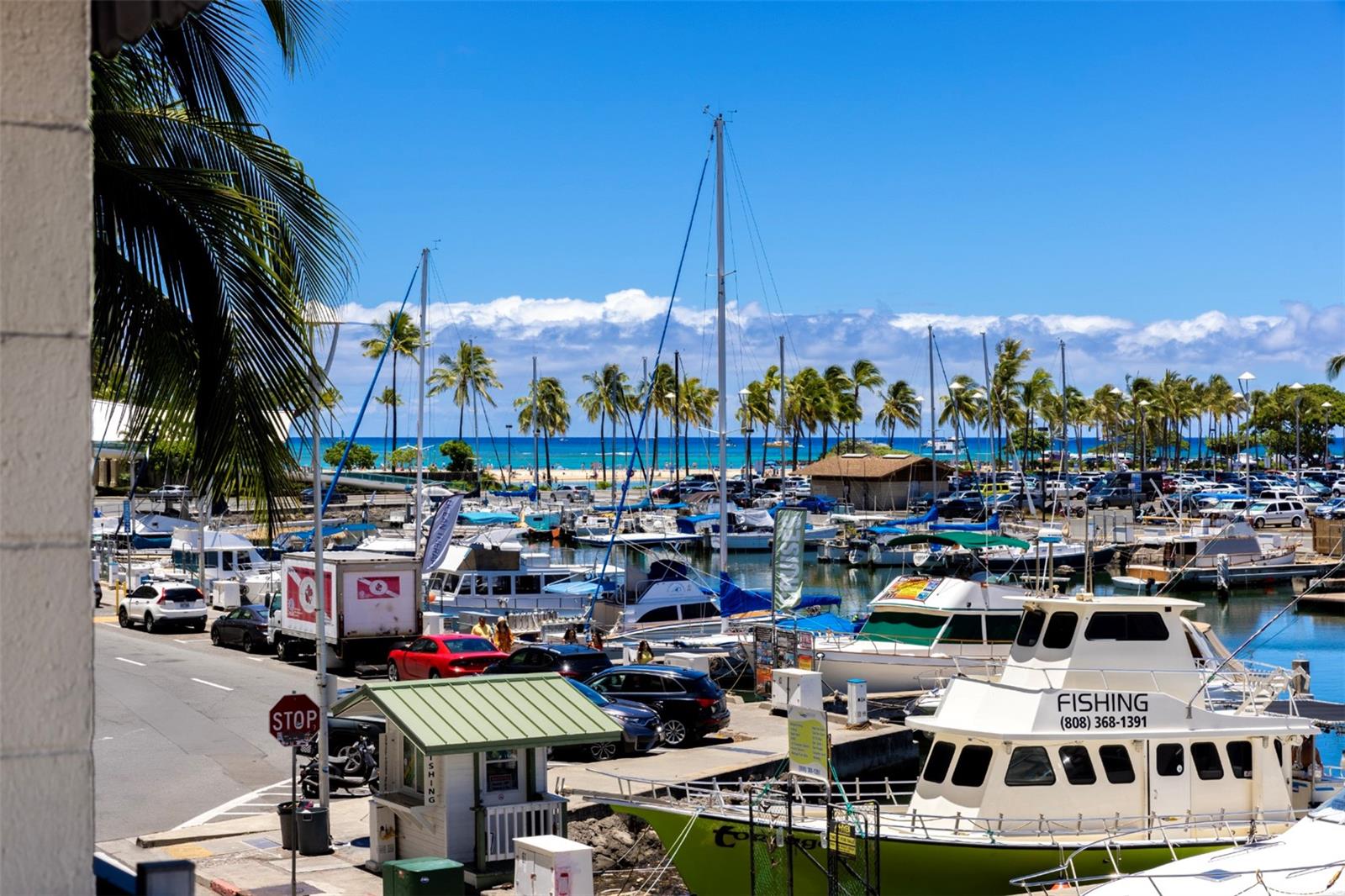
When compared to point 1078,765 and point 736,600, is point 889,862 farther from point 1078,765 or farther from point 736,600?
point 736,600

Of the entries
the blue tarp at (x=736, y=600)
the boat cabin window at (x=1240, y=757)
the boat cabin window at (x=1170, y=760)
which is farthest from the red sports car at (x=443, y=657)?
the boat cabin window at (x=1240, y=757)

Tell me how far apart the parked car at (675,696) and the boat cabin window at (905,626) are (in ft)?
34.1

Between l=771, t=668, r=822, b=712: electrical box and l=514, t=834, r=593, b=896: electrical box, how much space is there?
3879mm

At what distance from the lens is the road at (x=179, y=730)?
77.9 ft

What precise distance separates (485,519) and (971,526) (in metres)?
29.6

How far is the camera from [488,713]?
18.7 m

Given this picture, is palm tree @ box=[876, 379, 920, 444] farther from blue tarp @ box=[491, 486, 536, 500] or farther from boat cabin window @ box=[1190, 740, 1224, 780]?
boat cabin window @ box=[1190, 740, 1224, 780]

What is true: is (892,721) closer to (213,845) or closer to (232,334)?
(213,845)

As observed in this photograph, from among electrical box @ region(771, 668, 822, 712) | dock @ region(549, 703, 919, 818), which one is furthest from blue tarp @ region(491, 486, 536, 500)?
dock @ region(549, 703, 919, 818)

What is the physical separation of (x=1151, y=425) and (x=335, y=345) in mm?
149372

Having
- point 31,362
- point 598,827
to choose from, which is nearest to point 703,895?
point 598,827

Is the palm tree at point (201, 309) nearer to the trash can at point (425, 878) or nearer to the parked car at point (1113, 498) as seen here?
the trash can at point (425, 878)

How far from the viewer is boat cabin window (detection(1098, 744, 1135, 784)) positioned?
2009 centimetres

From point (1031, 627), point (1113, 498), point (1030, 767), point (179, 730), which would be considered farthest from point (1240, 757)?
point (1113, 498)
